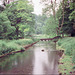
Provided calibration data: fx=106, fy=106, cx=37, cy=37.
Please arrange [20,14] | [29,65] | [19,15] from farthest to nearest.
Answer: [19,15], [20,14], [29,65]

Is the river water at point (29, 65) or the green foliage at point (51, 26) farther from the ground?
the green foliage at point (51, 26)

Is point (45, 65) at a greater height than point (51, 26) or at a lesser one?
lesser

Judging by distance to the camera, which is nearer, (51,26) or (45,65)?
(45,65)

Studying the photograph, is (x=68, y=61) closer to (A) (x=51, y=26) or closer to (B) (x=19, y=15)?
(A) (x=51, y=26)

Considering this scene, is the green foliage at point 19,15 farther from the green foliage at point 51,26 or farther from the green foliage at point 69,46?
the green foliage at point 69,46

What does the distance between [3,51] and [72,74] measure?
27.6ft

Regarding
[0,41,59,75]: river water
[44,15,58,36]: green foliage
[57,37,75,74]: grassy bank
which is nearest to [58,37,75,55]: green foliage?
[57,37,75,74]: grassy bank

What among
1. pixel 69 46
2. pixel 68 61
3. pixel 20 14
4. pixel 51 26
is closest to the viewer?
pixel 68 61

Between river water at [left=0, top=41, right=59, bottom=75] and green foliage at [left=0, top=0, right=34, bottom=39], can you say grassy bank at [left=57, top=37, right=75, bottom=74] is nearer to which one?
river water at [left=0, top=41, right=59, bottom=75]

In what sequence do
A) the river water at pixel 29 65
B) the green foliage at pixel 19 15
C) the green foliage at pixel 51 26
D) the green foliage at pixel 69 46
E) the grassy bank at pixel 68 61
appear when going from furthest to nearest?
the green foliage at pixel 51 26, the green foliage at pixel 19 15, the green foliage at pixel 69 46, the river water at pixel 29 65, the grassy bank at pixel 68 61

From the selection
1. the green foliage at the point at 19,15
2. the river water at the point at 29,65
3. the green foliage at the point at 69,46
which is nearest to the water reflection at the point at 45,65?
the river water at the point at 29,65

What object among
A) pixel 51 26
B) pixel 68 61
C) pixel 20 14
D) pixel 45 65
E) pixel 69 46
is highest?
pixel 20 14

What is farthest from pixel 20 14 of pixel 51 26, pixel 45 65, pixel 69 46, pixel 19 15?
pixel 45 65

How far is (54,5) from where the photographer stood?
2316 centimetres
